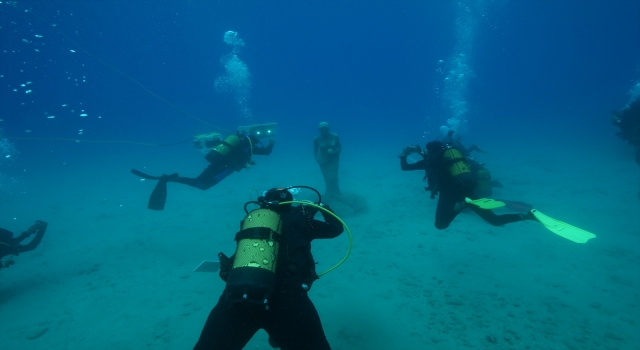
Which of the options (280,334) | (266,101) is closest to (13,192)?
(280,334)

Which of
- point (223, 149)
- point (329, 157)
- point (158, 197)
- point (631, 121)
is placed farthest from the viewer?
point (631, 121)

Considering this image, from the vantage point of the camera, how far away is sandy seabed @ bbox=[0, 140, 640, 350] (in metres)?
5.07

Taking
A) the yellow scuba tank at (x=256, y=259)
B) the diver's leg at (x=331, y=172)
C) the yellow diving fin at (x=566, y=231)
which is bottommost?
the yellow scuba tank at (x=256, y=259)

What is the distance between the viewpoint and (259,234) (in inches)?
116

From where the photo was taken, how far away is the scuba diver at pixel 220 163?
7.61 metres

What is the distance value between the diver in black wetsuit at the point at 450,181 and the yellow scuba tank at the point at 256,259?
408 centimetres

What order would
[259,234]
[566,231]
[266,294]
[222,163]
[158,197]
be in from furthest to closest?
1. [158,197]
2. [222,163]
3. [566,231]
4. [259,234]
5. [266,294]

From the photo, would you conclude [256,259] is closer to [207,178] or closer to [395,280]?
[395,280]

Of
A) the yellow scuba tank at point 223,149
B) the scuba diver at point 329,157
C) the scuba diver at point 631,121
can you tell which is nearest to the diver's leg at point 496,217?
the yellow scuba tank at point 223,149

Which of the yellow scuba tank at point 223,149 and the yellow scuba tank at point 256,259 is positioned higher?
the yellow scuba tank at point 223,149

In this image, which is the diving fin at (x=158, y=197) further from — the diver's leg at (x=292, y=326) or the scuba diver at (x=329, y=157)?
the diver's leg at (x=292, y=326)

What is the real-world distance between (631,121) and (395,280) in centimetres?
1512

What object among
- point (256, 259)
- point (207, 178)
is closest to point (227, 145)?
point (207, 178)

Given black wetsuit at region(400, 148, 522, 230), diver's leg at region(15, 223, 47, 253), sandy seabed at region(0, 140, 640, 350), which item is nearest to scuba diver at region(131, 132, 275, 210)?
sandy seabed at region(0, 140, 640, 350)
